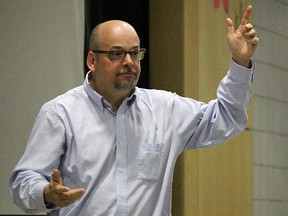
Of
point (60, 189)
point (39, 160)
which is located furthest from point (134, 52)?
point (60, 189)

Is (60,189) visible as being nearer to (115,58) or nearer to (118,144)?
(118,144)

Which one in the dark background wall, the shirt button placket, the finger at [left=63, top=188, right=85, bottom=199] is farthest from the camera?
the dark background wall

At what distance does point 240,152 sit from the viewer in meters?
3.97

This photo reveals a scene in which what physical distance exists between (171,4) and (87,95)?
1.43 meters

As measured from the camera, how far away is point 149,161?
7.25 feet

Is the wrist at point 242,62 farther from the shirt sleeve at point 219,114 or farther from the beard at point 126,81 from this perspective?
the beard at point 126,81

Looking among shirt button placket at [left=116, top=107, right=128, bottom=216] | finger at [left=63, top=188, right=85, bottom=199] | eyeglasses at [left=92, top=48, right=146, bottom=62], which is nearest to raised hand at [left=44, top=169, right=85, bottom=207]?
finger at [left=63, top=188, right=85, bottom=199]

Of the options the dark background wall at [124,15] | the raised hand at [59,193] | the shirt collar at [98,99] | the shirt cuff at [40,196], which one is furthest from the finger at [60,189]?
the dark background wall at [124,15]

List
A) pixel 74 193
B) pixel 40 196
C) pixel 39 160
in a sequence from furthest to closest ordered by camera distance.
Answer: pixel 39 160, pixel 40 196, pixel 74 193

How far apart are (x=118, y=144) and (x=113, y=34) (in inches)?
15.4

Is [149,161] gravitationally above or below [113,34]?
below

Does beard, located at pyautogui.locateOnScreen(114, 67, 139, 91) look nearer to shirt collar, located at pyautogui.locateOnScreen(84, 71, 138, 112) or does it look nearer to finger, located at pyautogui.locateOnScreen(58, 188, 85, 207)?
shirt collar, located at pyautogui.locateOnScreen(84, 71, 138, 112)

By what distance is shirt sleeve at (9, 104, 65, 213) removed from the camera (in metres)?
2.06

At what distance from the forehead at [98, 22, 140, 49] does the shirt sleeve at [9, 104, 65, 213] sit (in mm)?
325
